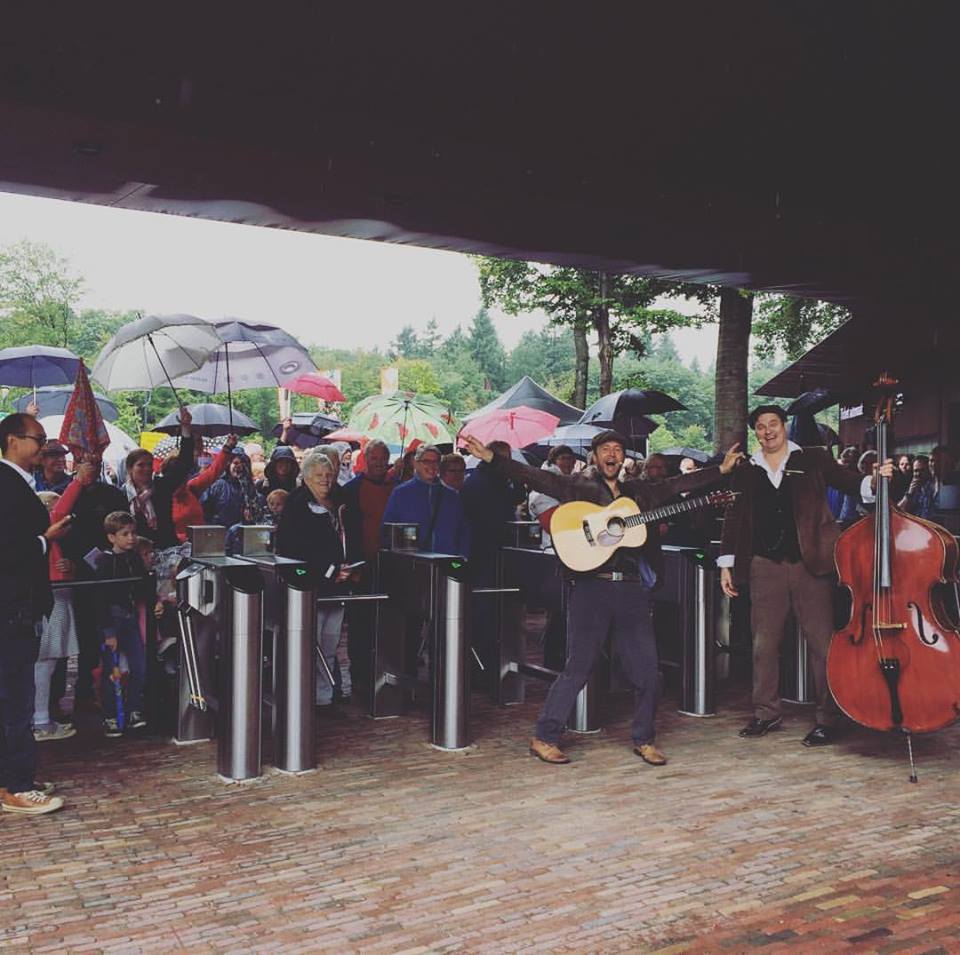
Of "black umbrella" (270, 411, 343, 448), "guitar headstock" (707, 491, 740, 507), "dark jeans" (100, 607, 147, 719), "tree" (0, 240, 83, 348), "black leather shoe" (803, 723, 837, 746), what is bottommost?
"black leather shoe" (803, 723, 837, 746)

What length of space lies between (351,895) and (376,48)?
16.2 feet

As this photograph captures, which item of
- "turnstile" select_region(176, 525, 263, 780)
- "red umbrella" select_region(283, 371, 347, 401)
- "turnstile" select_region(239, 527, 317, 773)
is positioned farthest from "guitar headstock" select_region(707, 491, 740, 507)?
"red umbrella" select_region(283, 371, 347, 401)

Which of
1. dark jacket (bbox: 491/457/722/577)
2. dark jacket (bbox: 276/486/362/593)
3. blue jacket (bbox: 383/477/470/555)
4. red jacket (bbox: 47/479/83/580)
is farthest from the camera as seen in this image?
blue jacket (bbox: 383/477/470/555)

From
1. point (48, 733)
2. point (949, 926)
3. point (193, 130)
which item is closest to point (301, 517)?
point (48, 733)

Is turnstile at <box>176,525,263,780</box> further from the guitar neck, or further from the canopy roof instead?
the canopy roof

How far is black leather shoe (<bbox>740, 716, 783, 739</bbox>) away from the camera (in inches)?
248

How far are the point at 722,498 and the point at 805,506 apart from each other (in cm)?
64

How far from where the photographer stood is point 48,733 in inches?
242

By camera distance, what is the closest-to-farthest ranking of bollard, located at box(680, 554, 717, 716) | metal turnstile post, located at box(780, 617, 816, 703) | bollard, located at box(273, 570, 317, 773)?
bollard, located at box(273, 570, 317, 773) < bollard, located at box(680, 554, 717, 716) < metal turnstile post, located at box(780, 617, 816, 703)

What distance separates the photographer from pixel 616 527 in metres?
5.77

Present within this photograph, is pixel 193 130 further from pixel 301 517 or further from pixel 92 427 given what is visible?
pixel 301 517

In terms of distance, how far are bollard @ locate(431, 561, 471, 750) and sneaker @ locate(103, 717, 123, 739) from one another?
76.5 inches

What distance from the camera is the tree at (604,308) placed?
Answer: 23.0 meters

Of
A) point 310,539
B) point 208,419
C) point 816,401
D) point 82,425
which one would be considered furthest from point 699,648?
point 208,419
